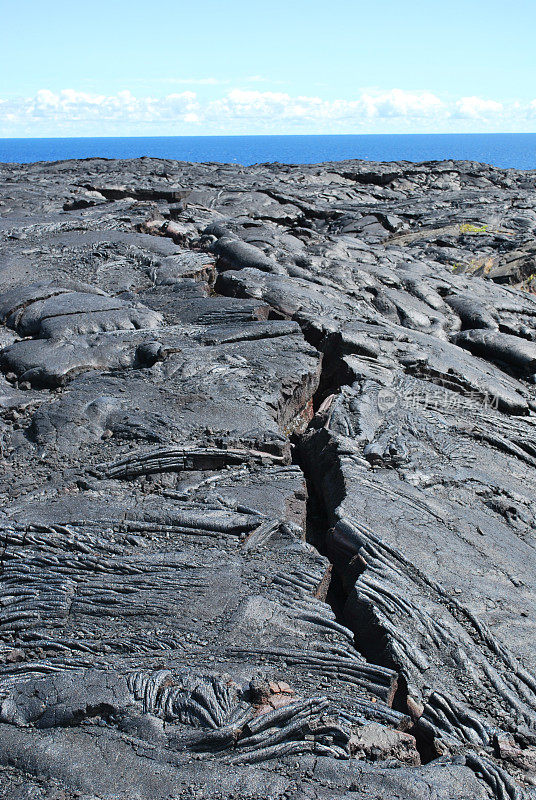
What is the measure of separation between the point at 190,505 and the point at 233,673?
1419 millimetres

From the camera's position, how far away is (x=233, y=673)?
300cm

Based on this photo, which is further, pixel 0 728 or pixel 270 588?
pixel 270 588

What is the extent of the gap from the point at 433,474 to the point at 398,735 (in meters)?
2.39

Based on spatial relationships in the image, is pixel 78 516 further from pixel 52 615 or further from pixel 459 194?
pixel 459 194

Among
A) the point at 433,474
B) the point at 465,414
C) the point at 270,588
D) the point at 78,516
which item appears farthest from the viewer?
the point at 465,414

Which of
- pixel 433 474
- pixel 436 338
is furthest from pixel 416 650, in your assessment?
pixel 436 338

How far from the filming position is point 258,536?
13.1 feet

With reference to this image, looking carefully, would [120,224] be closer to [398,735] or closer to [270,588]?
[270,588]

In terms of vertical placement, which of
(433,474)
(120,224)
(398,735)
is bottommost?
(398,735)

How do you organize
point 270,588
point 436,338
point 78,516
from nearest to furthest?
point 270,588, point 78,516, point 436,338

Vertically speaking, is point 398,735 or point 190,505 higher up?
point 190,505

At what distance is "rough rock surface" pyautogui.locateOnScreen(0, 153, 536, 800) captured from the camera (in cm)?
273

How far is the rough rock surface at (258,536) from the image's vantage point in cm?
273

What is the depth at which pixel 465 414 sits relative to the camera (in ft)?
20.1
